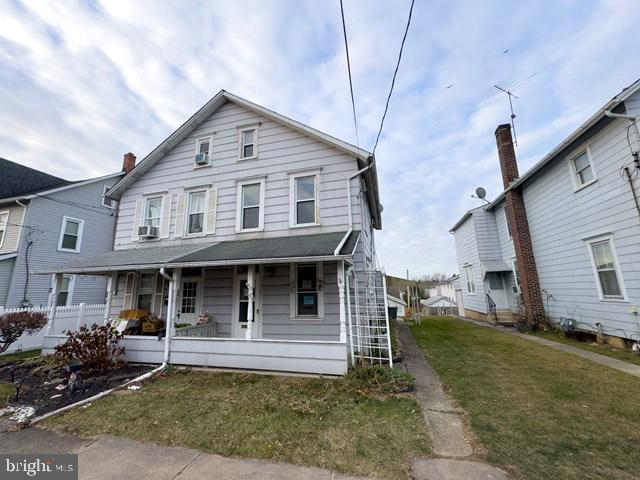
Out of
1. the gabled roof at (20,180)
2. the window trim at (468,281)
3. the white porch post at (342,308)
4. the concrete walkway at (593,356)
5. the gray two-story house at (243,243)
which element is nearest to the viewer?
the concrete walkway at (593,356)

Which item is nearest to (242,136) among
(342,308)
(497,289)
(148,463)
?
(342,308)

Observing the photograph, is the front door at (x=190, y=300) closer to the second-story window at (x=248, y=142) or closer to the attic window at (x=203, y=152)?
the attic window at (x=203, y=152)

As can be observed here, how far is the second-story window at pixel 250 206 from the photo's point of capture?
8797mm

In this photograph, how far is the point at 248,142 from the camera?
9516mm

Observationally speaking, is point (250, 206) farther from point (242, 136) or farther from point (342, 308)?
point (342, 308)

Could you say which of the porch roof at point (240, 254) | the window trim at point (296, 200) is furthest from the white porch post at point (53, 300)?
the window trim at point (296, 200)

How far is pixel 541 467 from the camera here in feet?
8.80

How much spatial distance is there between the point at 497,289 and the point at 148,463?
15608 mm

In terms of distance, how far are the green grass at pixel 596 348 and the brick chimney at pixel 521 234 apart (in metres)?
0.94

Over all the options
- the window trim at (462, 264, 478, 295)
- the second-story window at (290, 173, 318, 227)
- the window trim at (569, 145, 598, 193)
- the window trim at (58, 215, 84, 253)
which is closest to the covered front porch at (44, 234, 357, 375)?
the second-story window at (290, 173, 318, 227)

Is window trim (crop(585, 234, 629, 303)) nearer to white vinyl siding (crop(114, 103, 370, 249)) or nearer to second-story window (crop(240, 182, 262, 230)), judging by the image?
white vinyl siding (crop(114, 103, 370, 249))

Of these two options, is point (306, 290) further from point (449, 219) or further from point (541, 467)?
point (449, 219)

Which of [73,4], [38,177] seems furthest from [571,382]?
[38,177]

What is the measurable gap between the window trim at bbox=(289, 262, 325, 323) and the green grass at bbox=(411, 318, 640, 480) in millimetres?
3211
